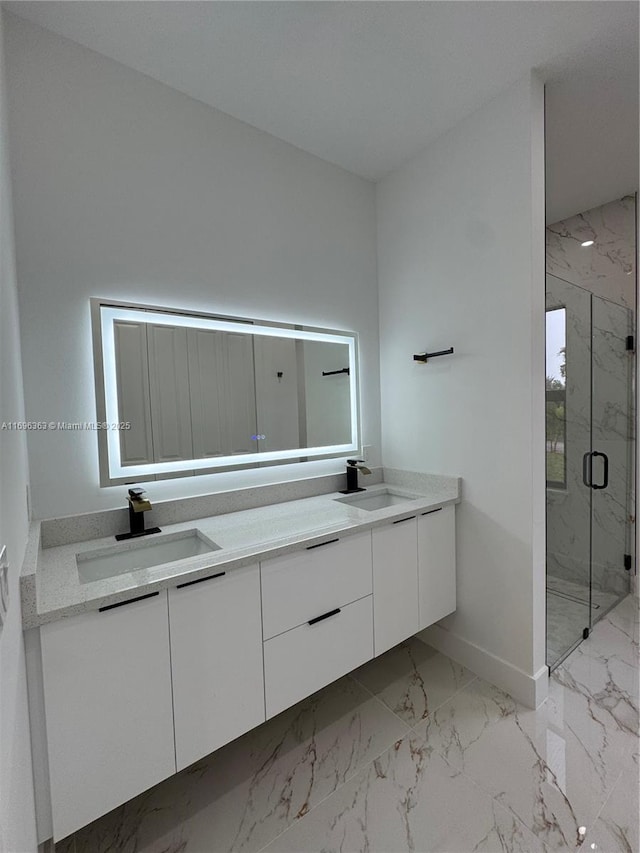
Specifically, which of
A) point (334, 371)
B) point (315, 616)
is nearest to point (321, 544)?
point (315, 616)

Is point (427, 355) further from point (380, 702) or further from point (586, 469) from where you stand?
point (380, 702)

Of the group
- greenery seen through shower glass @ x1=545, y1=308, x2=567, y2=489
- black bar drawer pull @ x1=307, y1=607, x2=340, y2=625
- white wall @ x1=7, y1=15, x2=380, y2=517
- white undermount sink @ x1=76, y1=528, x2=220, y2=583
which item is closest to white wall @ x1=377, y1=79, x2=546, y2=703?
white wall @ x1=7, y1=15, x2=380, y2=517

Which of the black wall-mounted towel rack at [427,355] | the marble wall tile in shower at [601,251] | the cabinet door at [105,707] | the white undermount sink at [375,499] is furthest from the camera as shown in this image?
the marble wall tile in shower at [601,251]

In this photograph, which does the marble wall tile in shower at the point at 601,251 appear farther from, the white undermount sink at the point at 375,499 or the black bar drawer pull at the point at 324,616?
the black bar drawer pull at the point at 324,616

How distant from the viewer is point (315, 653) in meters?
1.49

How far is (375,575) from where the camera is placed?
1688mm

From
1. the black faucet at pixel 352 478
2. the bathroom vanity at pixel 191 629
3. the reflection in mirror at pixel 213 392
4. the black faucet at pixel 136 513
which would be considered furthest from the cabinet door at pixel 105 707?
the black faucet at pixel 352 478

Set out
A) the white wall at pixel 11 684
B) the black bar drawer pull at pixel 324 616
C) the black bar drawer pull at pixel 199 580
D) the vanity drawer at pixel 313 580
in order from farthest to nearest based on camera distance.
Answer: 1. the black bar drawer pull at pixel 324 616
2. the vanity drawer at pixel 313 580
3. the black bar drawer pull at pixel 199 580
4. the white wall at pixel 11 684

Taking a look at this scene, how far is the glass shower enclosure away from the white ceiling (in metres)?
Result: 0.98

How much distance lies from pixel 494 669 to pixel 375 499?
1.02 metres

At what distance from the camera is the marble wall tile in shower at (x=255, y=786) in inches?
49.2

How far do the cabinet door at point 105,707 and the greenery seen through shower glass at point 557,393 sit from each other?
2.28 m

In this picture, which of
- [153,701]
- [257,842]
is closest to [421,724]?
[257,842]

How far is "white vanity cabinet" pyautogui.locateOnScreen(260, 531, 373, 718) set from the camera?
1380mm
